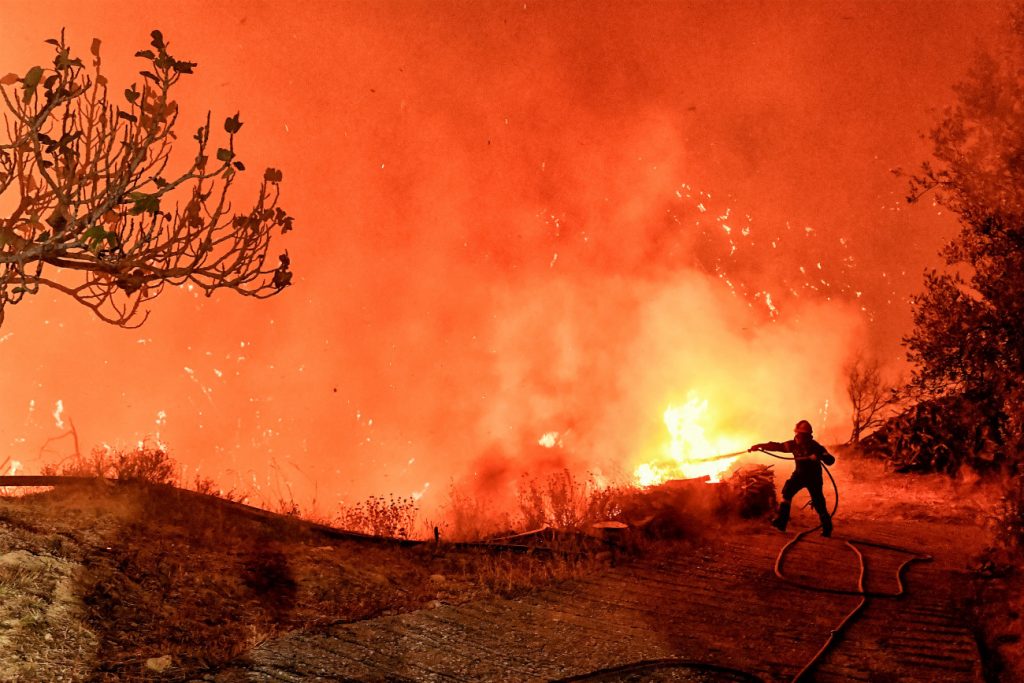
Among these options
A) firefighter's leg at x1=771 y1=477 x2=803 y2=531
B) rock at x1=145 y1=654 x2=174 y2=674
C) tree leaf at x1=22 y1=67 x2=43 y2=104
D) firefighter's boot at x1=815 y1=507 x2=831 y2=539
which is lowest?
rock at x1=145 y1=654 x2=174 y2=674

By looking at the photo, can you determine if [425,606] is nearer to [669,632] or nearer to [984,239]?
[669,632]

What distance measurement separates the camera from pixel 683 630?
24.6 feet

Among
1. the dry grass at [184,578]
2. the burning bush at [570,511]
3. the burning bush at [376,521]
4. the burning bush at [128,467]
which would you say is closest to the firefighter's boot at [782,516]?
the burning bush at [570,511]

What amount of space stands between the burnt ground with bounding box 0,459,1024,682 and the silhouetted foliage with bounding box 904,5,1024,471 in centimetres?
257

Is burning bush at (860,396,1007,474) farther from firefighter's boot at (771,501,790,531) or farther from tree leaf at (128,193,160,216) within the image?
tree leaf at (128,193,160,216)

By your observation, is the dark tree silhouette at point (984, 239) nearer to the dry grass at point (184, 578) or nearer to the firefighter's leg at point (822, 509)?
the firefighter's leg at point (822, 509)

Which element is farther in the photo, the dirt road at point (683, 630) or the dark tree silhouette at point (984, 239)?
the dark tree silhouette at point (984, 239)

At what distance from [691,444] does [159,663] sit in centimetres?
1746

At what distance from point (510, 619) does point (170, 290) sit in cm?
3522

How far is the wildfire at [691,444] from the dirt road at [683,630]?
7.64 meters

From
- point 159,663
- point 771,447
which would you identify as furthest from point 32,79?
point 771,447

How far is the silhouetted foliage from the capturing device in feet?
36.9

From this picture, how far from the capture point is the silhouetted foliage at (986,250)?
11258mm

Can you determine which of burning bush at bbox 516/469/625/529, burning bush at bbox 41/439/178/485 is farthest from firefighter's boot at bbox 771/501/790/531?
burning bush at bbox 41/439/178/485
